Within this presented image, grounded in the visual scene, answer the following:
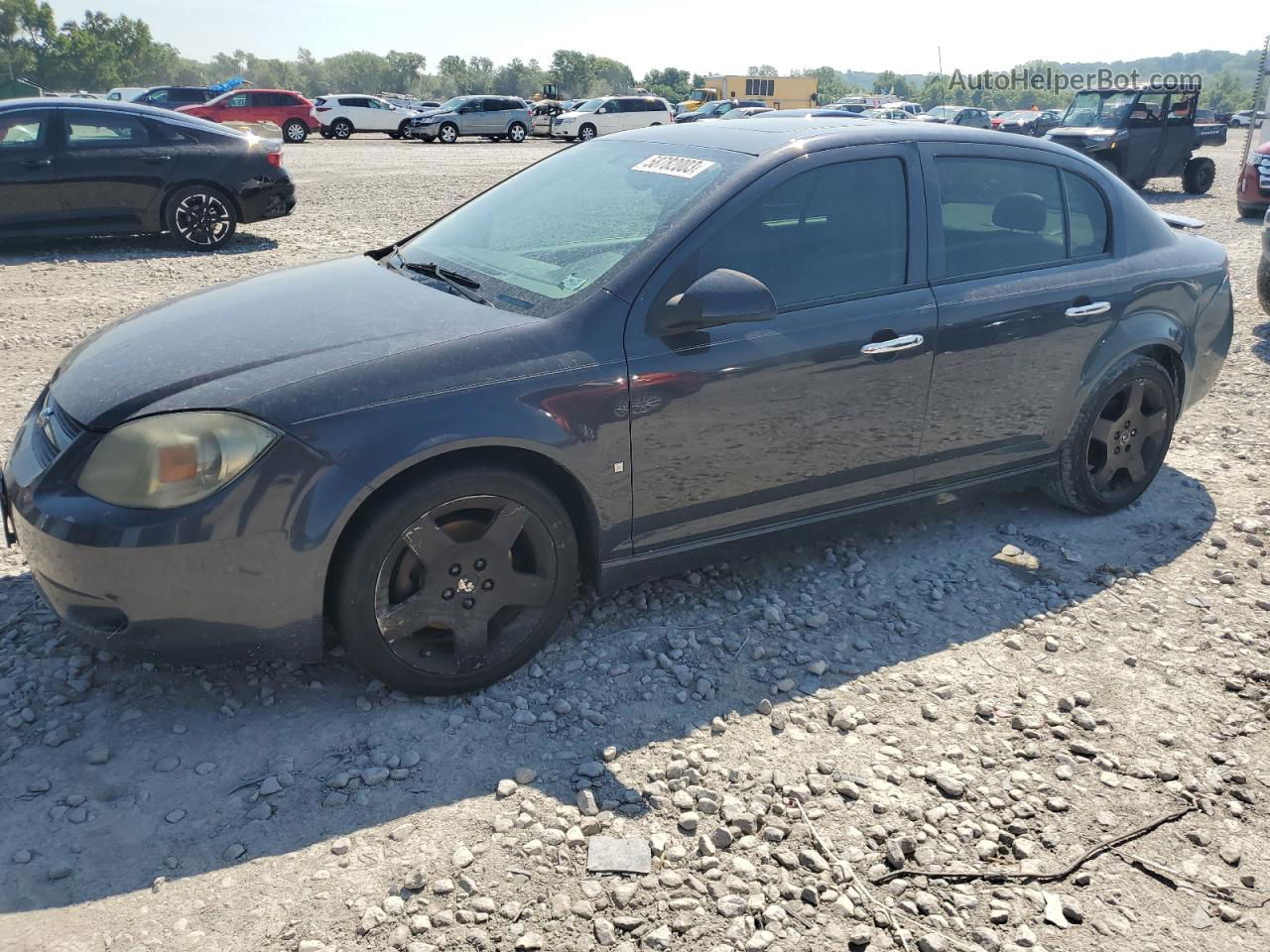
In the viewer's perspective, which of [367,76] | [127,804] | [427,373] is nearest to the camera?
[127,804]

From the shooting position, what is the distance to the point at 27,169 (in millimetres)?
9570

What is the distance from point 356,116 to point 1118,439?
35.3 m

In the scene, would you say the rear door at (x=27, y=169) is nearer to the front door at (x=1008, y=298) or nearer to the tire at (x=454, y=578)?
the tire at (x=454, y=578)

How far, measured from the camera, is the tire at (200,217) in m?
10.3

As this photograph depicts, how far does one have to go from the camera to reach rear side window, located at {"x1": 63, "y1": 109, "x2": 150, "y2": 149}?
32.1ft

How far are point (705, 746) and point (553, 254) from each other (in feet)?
5.80

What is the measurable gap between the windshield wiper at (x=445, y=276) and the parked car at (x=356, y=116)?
33.5 m

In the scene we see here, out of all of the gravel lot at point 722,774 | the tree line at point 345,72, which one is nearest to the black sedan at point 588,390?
the gravel lot at point 722,774

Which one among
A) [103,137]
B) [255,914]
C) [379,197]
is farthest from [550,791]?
[379,197]

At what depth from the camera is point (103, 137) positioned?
991 cm

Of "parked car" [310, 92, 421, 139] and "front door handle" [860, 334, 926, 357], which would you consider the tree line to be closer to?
"parked car" [310, 92, 421, 139]

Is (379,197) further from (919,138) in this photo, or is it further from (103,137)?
(919,138)

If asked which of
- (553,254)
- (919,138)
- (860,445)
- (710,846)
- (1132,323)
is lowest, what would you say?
(710,846)

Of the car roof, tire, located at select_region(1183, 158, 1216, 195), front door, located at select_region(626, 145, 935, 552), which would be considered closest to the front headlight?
front door, located at select_region(626, 145, 935, 552)
